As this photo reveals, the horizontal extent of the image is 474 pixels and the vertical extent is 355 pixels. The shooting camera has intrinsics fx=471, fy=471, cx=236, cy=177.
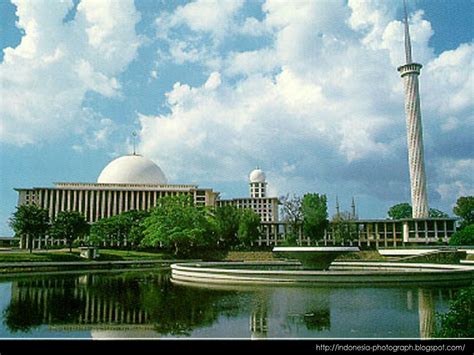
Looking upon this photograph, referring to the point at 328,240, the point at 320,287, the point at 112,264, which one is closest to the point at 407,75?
the point at 328,240

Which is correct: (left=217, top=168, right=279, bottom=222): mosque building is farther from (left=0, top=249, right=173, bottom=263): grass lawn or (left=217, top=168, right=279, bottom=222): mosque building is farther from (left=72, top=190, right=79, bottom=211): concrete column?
(left=0, top=249, right=173, bottom=263): grass lawn

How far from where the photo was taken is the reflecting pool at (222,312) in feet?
29.9

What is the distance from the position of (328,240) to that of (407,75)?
886 inches

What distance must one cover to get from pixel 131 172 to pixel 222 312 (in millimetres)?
57495

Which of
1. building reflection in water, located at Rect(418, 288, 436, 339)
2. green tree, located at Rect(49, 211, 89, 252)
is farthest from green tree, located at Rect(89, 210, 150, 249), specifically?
building reflection in water, located at Rect(418, 288, 436, 339)

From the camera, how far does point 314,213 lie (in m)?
45.5

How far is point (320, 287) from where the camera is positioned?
55.7ft

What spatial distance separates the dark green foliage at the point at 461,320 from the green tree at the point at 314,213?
38.0 m

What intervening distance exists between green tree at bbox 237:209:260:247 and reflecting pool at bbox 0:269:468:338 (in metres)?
30.9

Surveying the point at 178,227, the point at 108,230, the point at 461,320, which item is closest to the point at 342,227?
the point at 178,227

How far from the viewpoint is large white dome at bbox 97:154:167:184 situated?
66.7 meters

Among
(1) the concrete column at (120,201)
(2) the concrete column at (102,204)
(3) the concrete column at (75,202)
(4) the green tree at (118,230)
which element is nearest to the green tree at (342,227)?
(4) the green tree at (118,230)
